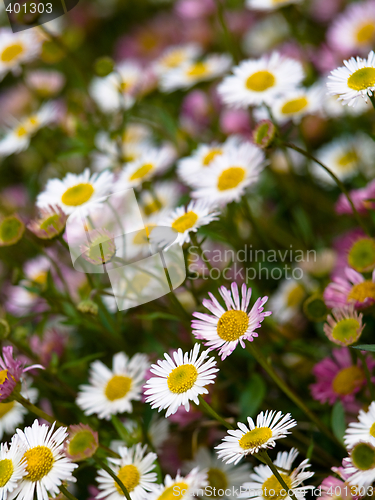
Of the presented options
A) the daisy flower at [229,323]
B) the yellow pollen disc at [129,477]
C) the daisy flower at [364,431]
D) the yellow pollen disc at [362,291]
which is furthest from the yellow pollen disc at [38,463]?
the yellow pollen disc at [362,291]

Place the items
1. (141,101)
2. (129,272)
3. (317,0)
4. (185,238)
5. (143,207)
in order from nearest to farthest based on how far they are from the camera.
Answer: (185,238)
(129,272)
(143,207)
(141,101)
(317,0)

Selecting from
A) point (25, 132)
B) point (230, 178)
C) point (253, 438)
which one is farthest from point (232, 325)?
point (25, 132)

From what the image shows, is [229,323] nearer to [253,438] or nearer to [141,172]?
[253,438]

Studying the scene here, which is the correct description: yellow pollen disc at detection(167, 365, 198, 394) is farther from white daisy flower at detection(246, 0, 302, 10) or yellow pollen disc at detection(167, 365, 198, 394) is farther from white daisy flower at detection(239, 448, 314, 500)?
white daisy flower at detection(246, 0, 302, 10)

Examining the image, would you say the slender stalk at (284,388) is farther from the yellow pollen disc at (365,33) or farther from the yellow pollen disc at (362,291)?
the yellow pollen disc at (365,33)

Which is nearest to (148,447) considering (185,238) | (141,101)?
(185,238)

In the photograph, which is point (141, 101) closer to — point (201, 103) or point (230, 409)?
point (201, 103)

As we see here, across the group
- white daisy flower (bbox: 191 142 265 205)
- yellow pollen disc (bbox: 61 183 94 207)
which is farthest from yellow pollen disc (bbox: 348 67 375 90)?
yellow pollen disc (bbox: 61 183 94 207)
